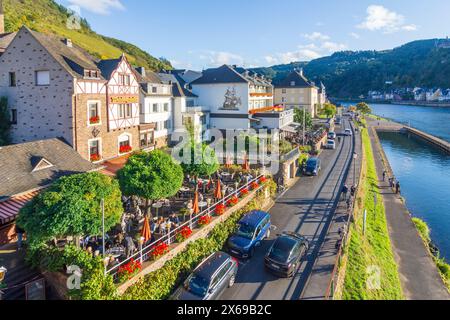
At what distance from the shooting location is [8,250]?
1577cm

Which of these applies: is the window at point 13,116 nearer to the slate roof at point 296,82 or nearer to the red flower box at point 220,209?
the red flower box at point 220,209

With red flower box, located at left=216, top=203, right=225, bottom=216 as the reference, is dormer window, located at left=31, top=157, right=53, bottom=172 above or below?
above

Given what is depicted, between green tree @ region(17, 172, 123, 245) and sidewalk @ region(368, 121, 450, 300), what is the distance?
17.9m

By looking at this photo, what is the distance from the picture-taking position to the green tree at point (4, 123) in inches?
1125

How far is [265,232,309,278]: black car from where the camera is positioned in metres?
16.5

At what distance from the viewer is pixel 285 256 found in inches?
658

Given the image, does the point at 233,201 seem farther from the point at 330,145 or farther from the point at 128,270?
the point at 330,145

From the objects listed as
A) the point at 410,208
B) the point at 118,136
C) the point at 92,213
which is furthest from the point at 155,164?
the point at 410,208

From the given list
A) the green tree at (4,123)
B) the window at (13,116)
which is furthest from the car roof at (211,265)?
the window at (13,116)

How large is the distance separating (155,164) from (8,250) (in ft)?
26.4

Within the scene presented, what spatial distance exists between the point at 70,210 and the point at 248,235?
9.80 metres

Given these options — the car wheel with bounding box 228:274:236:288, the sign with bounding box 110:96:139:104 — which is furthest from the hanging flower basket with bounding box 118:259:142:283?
the sign with bounding box 110:96:139:104

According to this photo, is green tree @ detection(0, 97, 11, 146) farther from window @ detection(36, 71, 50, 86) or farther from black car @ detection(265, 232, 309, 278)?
black car @ detection(265, 232, 309, 278)
